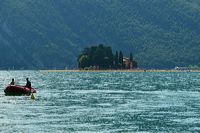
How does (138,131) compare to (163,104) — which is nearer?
(138,131)

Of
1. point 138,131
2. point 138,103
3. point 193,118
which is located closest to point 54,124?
point 138,131

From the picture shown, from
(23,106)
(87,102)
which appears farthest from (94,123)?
(87,102)

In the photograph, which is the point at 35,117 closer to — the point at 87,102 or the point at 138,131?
the point at 138,131

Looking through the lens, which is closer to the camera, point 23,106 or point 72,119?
point 72,119

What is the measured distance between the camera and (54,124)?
63.5 meters

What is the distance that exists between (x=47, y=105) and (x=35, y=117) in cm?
1788

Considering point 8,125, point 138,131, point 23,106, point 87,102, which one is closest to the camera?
point 138,131

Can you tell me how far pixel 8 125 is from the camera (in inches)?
2468

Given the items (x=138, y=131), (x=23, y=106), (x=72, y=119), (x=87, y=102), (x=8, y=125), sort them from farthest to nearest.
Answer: (x=87, y=102) → (x=23, y=106) → (x=72, y=119) → (x=8, y=125) → (x=138, y=131)

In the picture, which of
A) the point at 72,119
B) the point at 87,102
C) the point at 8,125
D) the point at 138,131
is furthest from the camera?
the point at 87,102

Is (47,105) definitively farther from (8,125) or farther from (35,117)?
(8,125)

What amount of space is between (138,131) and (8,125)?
1400 centimetres

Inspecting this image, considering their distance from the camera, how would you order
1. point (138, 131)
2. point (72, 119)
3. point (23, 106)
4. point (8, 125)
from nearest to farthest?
point (138, 131) → point (8, 125) → point (72, 119) → point (23, 106)

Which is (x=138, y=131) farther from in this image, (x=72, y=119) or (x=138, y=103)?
(x=138, y=103)
